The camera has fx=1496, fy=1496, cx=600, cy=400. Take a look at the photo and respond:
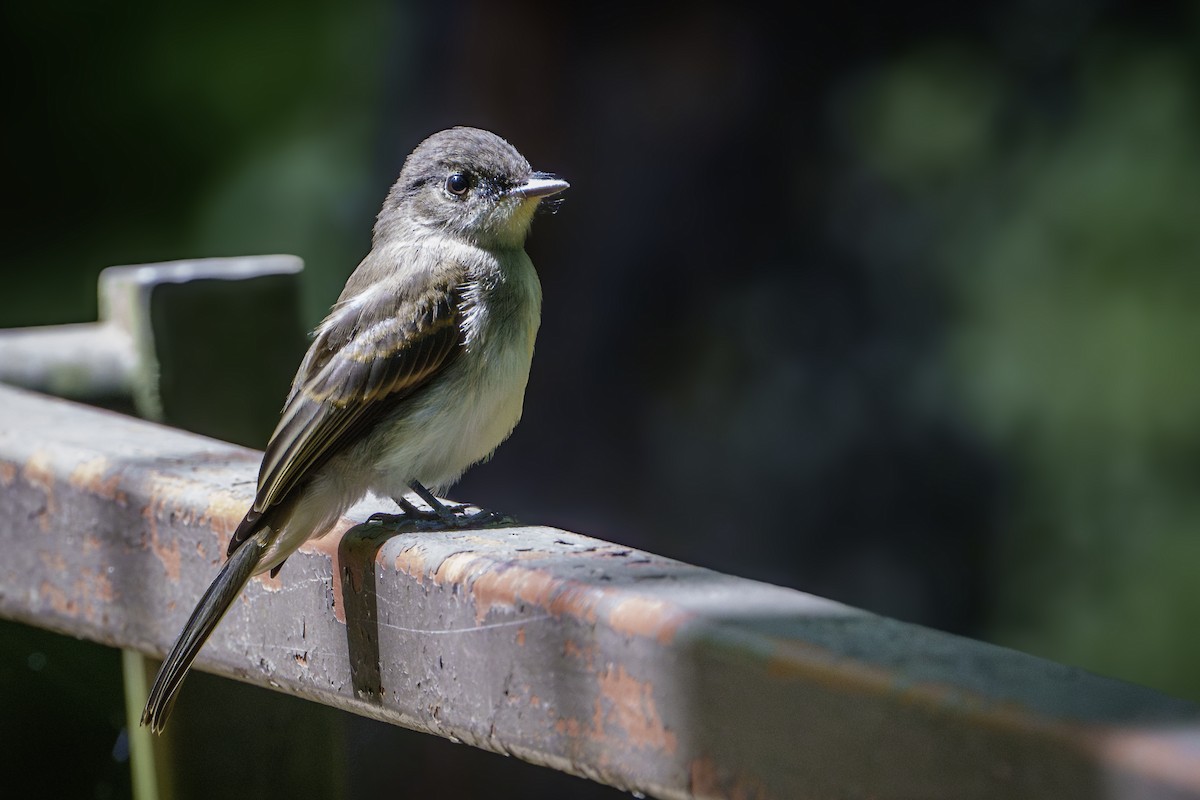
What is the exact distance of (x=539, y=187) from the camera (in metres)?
3.12

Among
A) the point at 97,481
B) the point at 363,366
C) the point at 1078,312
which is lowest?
the point at 1078,312

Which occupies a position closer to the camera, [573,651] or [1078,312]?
[573,651]

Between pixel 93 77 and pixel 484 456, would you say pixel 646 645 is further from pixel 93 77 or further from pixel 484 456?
pixel 93 77

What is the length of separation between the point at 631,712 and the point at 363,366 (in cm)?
129

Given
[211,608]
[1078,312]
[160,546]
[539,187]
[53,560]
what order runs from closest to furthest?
[211,608] → [160,546] → [53,560] → [539,187] → [1078,312]

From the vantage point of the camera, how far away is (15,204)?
5.55 metres

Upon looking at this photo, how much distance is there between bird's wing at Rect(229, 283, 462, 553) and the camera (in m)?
2.57

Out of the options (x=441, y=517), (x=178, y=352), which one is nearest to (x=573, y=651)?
(x=441, y=517)

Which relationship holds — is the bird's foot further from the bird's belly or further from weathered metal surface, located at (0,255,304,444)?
weathered metal surface, located at (0,255,304,444)

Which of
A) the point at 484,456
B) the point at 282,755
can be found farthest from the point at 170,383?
the point at 282,755

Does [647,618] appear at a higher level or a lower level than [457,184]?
lower

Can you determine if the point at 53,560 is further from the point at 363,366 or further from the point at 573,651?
the point at 573,651

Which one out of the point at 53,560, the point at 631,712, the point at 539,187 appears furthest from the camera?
the point at 539,187

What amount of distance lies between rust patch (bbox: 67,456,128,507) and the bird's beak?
1.15m
